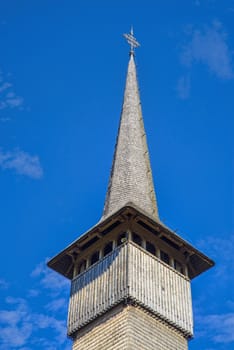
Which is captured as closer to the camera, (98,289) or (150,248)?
(98,289)

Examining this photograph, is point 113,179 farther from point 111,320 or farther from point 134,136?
point 111,320

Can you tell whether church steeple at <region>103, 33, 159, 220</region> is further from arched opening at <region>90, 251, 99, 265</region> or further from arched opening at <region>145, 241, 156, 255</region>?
arched opening at <region>90, 251, 99, 265</region>

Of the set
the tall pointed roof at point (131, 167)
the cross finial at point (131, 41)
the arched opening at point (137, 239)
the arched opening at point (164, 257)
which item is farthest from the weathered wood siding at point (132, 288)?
the cross finial at point (131, 41)

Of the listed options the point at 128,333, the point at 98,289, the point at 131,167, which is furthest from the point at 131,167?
the point at 128,333

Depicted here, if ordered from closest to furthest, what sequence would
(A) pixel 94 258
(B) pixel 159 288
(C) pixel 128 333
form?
(C) pixel 128 333 → (B) pixel 159 288 → (A) pixel 94 258

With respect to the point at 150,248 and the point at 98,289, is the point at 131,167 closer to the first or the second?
the point at 150,248

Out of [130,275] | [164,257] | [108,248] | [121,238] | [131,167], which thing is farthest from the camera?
[131,167]

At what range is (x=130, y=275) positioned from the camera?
33.6 metres

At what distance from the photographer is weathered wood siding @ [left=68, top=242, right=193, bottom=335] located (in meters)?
33.6

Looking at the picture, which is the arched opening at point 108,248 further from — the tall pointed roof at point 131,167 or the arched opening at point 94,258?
the tall pointed roof at point 131,167

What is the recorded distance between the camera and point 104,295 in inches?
1346

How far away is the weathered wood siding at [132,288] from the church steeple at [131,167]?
2454 mm

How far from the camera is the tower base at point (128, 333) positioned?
1264 inches

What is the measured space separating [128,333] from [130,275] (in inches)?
106
